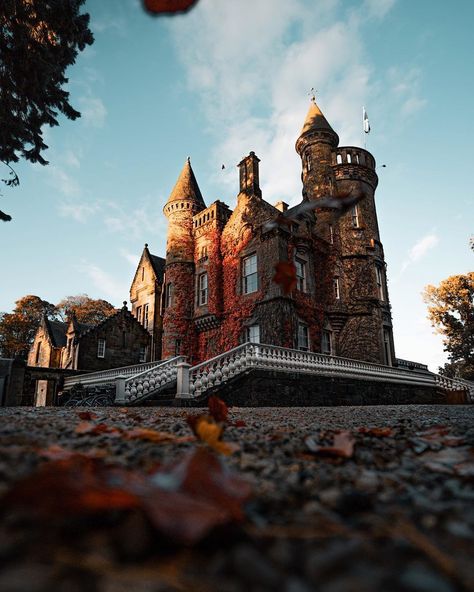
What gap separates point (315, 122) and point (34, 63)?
802 inches

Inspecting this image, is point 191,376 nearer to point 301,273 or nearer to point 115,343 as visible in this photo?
point 301,273

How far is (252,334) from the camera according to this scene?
797 inches

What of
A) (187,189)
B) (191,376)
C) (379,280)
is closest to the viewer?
(191,376)

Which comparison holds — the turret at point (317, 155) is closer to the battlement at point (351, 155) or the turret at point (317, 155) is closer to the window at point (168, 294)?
the battlement at point (351, 155)

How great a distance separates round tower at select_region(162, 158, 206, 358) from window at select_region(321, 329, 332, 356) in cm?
850

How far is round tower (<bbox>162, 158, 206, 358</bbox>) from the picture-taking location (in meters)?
23.7

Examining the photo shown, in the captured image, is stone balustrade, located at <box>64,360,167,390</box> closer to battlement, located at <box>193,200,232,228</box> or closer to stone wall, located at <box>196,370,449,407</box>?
stone wall, located at <box>196,370,449,407</box>

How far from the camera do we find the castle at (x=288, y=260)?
66.4 ft

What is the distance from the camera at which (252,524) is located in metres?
1.24

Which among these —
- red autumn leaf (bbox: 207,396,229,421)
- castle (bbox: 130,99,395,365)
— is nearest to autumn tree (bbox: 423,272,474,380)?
castle (bbox: 130,99,395,365)

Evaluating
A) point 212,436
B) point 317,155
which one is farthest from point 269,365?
point 317,155

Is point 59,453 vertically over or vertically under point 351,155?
under

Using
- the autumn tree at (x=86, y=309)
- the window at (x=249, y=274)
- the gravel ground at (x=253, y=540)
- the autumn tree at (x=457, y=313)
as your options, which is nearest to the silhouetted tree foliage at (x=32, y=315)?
the autumn tree at (x=86, y=309)

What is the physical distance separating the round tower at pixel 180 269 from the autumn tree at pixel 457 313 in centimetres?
2739
